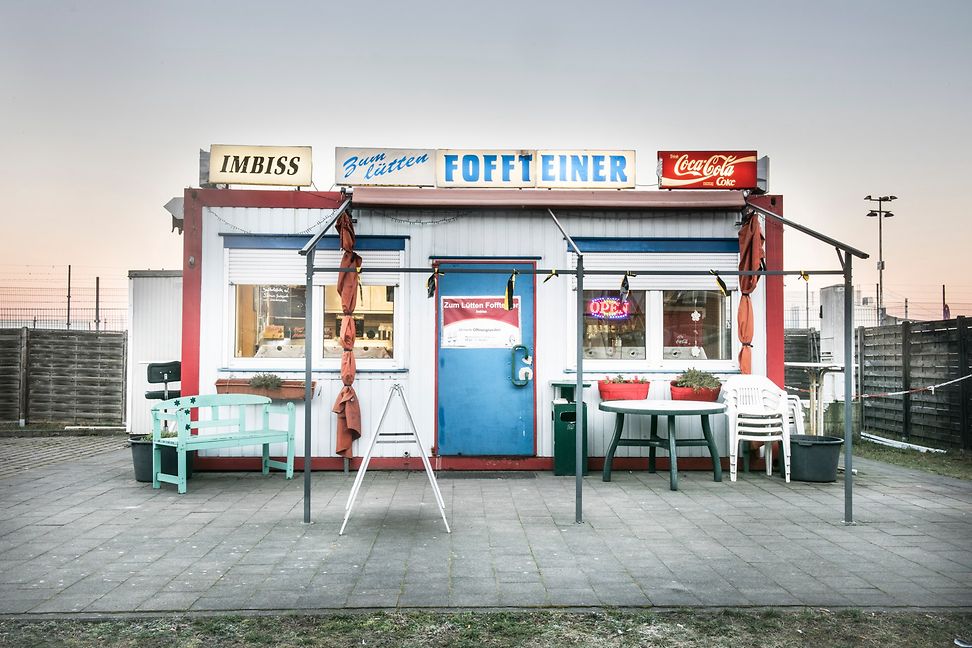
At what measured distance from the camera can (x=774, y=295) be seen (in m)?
9.07

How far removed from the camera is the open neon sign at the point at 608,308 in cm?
916

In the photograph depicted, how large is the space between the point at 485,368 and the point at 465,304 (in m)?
0.82

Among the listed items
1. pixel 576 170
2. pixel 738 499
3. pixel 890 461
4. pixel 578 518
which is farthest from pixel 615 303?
pixel 890 461

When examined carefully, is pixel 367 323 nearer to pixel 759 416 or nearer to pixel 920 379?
pixel 759 416

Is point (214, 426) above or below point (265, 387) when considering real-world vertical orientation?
below

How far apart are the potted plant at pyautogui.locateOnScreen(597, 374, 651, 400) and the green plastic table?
0.80 ft

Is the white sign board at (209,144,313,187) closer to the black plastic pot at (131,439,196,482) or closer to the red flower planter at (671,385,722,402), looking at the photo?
the black plastic pot at (131,439,196,482)

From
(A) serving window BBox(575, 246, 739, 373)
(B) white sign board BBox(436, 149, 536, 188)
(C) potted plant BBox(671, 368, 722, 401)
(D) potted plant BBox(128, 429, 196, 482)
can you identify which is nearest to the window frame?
(A) serving window BBox(575, 246, 739, 373)

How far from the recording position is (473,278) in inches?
352

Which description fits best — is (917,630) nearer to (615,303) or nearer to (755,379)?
(755,379)

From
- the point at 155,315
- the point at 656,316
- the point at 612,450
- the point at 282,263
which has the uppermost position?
the point at 282,263

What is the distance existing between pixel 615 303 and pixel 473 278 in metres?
1.82

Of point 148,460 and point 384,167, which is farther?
point 384,167

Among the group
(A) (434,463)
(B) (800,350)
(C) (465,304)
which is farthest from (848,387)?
(B) (800,350)
